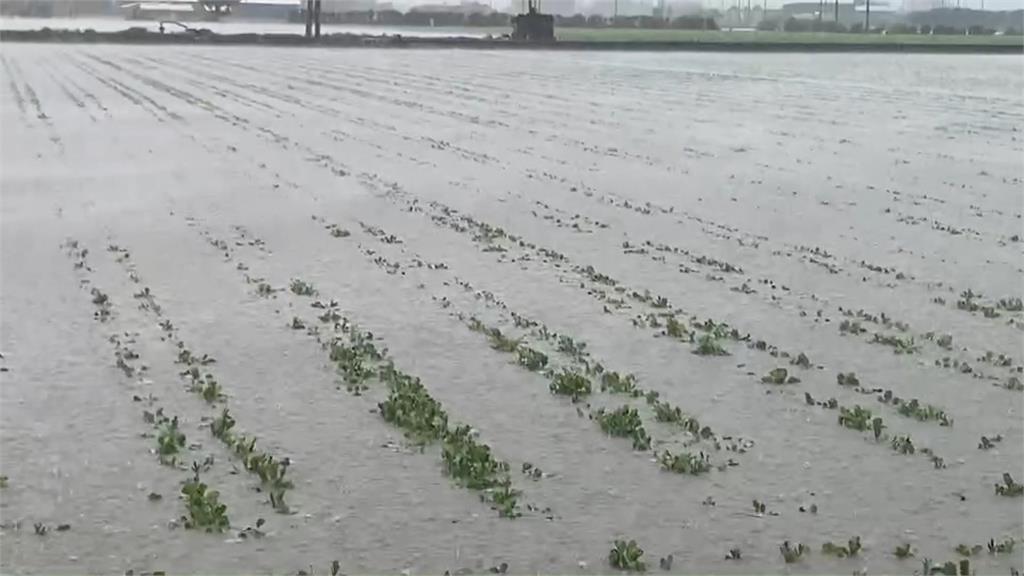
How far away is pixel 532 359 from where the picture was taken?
5523 mm

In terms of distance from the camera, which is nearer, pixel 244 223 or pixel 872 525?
pixel 872 525

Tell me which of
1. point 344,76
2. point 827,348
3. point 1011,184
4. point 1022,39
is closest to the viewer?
point 827,348

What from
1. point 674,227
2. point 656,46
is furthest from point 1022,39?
point 674,227

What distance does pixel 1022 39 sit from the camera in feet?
181

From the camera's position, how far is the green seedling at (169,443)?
431 cm

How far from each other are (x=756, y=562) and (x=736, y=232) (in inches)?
210

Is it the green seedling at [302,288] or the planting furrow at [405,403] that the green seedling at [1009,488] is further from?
the green seedling at [302,288]

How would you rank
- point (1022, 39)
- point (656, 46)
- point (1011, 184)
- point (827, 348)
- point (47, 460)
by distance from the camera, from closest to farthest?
point (47, 460) → point (827, 348) → point (1011, 184) → point (656, 46) → point (1022, 39)

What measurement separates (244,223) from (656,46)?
37.0m

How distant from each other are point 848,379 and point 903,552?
1.71 metres

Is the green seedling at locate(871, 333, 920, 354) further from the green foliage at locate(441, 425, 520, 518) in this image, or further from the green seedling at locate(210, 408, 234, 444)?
the green seedling at locate(210, 408, 234, 444)

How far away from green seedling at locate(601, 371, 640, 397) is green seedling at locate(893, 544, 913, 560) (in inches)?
61.0

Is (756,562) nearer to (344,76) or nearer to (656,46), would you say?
(344,76)

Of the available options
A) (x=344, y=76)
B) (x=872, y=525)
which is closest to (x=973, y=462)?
(x=872, y=525)
